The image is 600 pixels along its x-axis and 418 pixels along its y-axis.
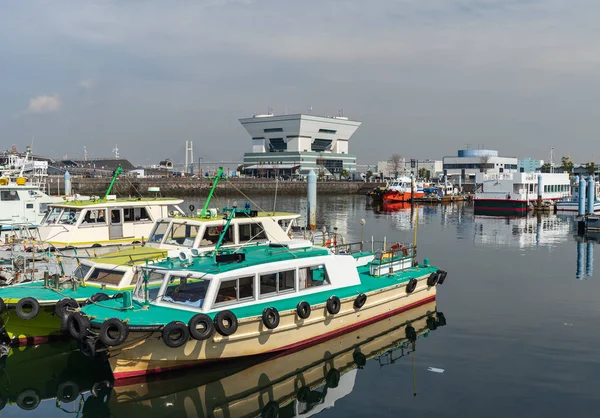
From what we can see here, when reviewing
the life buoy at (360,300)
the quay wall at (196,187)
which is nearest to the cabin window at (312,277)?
the life buoy at (360,300)

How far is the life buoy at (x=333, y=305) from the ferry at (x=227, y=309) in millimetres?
28

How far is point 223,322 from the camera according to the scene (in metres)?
13.3

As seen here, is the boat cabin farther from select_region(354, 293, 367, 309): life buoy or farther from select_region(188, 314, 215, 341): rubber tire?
select_region(188, 314, 215, 341): rubber tire

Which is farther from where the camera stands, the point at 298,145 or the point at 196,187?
the point at 298,145

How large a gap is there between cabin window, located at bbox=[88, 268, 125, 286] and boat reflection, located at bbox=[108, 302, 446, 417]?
3429 millimetres

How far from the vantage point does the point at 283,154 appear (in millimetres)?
161000

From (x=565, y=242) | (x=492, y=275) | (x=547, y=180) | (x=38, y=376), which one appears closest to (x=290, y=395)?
(x=38, y=376)

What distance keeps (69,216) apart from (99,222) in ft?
4.52

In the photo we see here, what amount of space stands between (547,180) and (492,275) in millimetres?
53927

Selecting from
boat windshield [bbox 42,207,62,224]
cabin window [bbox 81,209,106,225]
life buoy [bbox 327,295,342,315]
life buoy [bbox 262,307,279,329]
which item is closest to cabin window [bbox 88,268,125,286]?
life buoy [bbox 262,307,279,329]

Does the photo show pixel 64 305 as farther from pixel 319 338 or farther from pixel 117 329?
pixel 319 338

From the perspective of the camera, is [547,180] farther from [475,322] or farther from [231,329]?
[231,329]

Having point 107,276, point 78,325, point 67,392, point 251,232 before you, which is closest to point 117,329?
point 78,325

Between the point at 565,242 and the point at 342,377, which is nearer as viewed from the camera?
the point at 342,377
